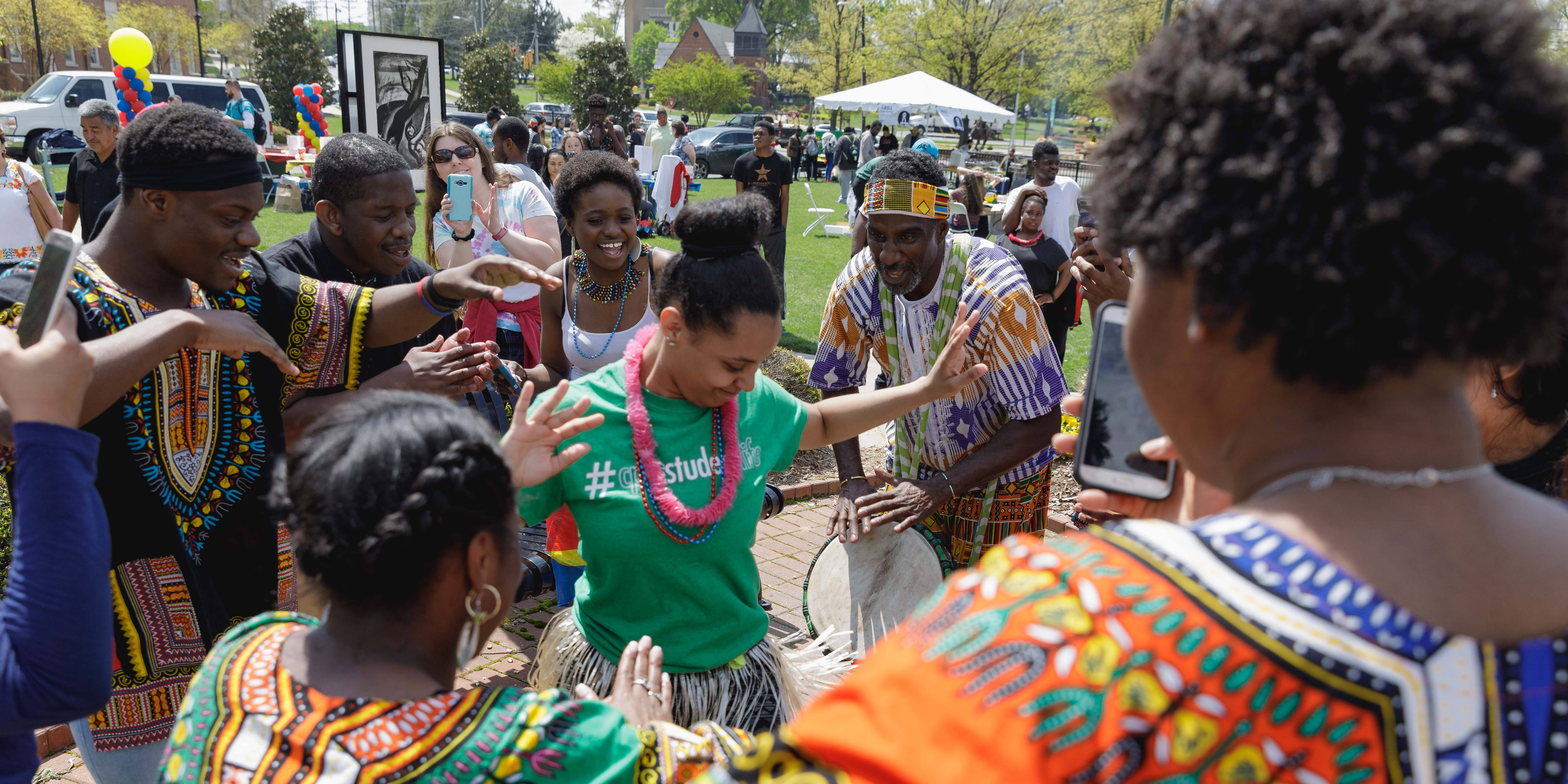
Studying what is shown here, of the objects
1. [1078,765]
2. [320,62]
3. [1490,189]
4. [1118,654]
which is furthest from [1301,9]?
[320,62]

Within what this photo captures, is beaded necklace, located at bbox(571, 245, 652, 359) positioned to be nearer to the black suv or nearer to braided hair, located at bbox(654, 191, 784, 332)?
braided hair, located at bbox(654, 191, 784, 332)

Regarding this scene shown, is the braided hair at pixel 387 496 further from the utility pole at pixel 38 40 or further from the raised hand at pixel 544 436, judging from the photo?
the utility pole at pixel 38 40

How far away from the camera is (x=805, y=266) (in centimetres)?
1519

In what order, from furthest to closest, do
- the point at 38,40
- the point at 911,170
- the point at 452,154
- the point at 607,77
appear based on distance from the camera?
the point at 607,77, the point at 38,40, the point at 452,154, the point at 911,170

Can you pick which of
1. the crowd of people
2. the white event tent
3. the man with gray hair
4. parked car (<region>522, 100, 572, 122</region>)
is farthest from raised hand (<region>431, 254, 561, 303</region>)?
parked car (<region>522, 100, 572, 122</region>)

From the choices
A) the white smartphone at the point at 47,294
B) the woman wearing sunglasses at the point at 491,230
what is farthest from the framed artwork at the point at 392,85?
the white smartphone at the point at 47,294

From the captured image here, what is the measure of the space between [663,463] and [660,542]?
202mm

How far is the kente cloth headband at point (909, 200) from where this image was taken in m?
3.59

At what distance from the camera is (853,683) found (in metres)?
1.00

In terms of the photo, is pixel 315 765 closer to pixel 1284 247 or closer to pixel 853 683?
pixel 853 683

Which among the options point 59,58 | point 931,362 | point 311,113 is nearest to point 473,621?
point 931,362

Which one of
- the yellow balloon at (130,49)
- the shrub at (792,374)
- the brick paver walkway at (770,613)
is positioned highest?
the yellow balloon at (130,49)

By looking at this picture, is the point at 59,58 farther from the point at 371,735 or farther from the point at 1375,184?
the point at 1375,184

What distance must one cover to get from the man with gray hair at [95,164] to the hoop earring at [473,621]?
777 centimetres
